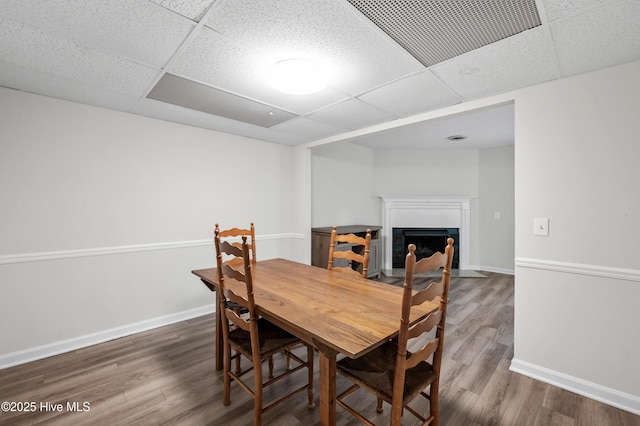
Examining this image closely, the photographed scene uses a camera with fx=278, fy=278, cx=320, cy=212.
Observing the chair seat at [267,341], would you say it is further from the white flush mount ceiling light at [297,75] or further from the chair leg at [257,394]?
the white flush mount ceiling light at [297,75]

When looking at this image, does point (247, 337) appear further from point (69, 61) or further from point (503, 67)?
point (503, 67)

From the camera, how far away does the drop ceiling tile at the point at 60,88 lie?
6.60ft

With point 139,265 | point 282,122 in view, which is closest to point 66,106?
point 139,265

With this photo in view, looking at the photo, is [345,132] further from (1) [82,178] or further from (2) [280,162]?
(1) [82,178]

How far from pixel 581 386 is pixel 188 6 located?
11.0 ft

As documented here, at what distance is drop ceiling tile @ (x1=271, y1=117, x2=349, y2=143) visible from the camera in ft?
10.3

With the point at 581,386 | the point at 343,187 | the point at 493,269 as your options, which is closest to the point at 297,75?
the point at 581,386

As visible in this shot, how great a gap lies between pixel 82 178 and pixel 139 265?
99cm

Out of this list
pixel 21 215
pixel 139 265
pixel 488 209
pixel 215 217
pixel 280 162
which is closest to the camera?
pixel 21 215

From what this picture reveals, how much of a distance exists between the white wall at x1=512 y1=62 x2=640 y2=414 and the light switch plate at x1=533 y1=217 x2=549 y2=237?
31 mm

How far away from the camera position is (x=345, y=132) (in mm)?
3537

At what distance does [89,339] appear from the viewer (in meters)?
2.61

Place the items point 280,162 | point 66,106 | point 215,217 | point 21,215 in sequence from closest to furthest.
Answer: point 21,215 < point 66,106 < point 215,217 < point 280,162

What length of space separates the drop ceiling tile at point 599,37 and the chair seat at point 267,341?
2311 mm
